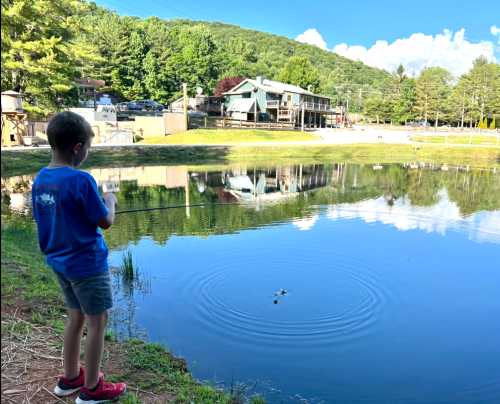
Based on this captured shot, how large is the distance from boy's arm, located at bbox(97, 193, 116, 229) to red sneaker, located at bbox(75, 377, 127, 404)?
3.70 ft

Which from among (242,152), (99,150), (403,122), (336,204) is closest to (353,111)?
(403,122)

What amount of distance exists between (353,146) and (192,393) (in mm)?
34636

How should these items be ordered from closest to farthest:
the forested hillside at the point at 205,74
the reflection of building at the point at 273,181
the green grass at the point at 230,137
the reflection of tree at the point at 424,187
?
the reflection of tree at the point at 424,187, the reflection of building at the point at 273,181, the green grass at the point at 230,137, the forested hillside at the point at 205,74

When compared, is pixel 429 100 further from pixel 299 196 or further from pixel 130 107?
pixel 299 196

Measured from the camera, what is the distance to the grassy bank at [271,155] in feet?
80.4

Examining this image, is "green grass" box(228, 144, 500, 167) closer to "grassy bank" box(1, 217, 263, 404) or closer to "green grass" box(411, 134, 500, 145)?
"green grass" box(411, 134, 500, 145)

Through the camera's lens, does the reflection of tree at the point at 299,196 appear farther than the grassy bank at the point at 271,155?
No

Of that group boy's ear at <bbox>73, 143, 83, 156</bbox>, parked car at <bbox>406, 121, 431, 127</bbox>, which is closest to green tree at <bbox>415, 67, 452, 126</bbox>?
parked car at <bbox>406, 121, 431, 127</bbox>

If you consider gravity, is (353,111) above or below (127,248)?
above

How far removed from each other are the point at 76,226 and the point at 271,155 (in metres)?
29.3

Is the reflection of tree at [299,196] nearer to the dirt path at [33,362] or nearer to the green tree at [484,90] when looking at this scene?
the dirt path at [33,362]

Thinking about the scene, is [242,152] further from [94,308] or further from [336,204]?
[94,308]

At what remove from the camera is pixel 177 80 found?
213 feet

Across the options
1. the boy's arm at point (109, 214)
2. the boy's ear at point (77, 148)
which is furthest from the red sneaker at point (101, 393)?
the boy's ear at point (77, 148)
